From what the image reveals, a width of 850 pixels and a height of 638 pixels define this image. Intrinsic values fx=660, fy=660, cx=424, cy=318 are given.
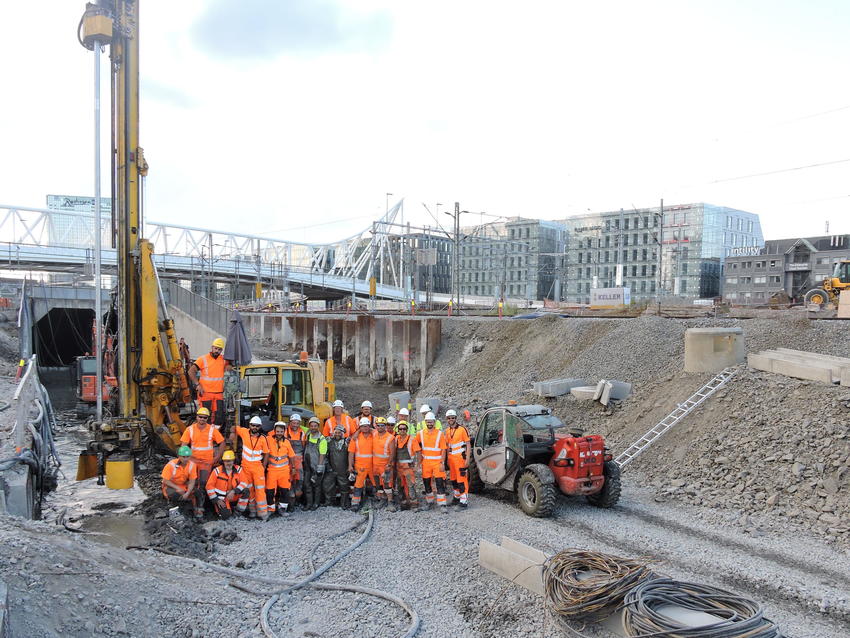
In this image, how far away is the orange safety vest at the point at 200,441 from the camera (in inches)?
394

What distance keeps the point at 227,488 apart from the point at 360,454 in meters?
2.13

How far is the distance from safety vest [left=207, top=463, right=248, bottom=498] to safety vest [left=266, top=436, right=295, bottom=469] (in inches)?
20.5

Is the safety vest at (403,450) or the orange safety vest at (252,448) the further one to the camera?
the safety vest at (403,450)

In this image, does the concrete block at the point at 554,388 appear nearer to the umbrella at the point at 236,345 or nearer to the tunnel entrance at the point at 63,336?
the umbrella at the point at 236,345

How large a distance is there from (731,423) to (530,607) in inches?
313

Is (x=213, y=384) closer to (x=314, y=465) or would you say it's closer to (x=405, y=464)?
(x=314, y=465)

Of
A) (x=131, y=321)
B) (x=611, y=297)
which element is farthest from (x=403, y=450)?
(x=611, y=297)

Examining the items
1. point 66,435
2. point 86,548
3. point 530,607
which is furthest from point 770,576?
point 66,435

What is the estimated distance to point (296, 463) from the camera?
10.5 m

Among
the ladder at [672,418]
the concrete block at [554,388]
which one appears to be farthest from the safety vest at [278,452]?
the concrete block at [554,388]

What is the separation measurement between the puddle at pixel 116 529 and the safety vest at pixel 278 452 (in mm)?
2054

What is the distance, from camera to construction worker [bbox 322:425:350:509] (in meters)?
10.9

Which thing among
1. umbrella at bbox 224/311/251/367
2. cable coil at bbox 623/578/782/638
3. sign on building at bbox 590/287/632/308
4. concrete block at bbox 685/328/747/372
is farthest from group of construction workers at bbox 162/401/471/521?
sign on building at bbox 590/287/632/308

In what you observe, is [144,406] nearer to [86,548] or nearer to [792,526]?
[86,548]
